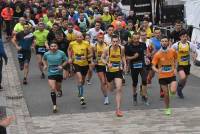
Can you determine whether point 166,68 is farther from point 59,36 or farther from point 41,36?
point 41,36

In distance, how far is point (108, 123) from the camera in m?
12.5

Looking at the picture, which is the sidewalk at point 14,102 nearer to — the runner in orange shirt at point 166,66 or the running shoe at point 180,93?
the runner in orange shirt at point 166,66

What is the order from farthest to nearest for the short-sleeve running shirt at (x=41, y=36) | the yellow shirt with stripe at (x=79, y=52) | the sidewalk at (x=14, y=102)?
the short-sleeve running shirt at (x=41, y=36) < the yellow shirt with stripe at (x=79, y=52) < the sidewalk at (x=14, y=102)

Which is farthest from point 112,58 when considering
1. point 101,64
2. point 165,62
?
point 165,62

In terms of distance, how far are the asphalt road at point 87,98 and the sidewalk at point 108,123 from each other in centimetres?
35

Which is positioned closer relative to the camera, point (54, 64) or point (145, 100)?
point (54, 64)

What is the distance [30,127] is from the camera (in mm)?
12258

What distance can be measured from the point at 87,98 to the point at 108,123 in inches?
102

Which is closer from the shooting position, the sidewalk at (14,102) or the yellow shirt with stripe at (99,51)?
the sidewalk at (14,102)

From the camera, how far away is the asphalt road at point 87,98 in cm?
1383

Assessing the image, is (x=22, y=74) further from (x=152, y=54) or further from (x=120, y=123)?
(x=120, y=123)

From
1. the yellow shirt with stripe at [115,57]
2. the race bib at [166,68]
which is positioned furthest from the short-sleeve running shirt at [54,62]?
the race bib at [166,68]

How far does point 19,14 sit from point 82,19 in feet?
13.4

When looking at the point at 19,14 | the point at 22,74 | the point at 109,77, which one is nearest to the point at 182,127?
the point at 109,77
